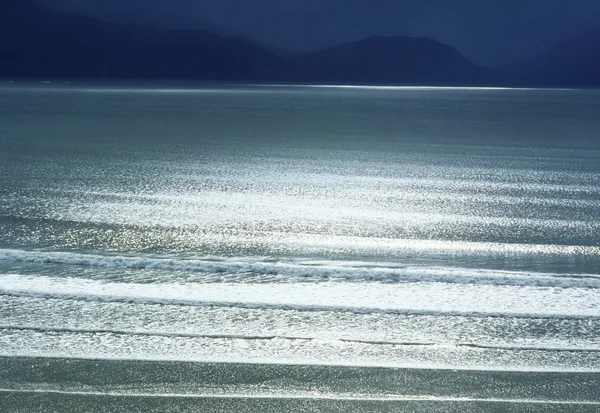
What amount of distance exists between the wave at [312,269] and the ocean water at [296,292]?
0.16 feet

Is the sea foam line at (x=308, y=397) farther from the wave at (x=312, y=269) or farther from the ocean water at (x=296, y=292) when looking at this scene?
the wave at (x=312, y=269)

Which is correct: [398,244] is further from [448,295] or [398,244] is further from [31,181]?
[31,181]

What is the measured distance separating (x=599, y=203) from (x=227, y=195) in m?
7.55

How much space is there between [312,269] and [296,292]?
1.41 m

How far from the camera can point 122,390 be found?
20.1 feet

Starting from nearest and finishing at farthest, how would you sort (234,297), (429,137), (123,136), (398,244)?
(234,297), (398,244), (123,136), (429,137)

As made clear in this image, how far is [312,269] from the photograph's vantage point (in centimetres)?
1123

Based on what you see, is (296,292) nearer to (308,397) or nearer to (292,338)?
(292,338)

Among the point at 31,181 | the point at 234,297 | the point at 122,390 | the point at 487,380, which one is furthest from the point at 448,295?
the point at 31,181

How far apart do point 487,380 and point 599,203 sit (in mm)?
13488

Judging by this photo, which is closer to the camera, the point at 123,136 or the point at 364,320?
the point at 364,320

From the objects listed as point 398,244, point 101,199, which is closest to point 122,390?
point 398,244

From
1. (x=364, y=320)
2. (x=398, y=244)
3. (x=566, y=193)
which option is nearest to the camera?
(x=364, y=320)

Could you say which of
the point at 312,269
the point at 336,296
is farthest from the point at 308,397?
the point at 312,269
